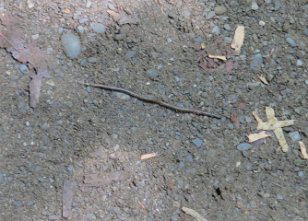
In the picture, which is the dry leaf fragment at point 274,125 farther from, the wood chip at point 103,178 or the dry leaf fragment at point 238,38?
the wood chip at point 103,178

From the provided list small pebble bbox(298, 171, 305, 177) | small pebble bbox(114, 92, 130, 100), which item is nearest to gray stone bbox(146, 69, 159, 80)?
small pebble bbox(114, 92, 130, 100)

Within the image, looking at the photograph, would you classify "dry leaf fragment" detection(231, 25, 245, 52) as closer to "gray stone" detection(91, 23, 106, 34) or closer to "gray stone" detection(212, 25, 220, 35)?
"gray stone" detection(212, 25, 220, 35)

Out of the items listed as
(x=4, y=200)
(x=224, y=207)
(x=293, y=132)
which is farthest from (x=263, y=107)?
(x=4, y=200)

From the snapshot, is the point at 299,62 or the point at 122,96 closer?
the point at 122,96

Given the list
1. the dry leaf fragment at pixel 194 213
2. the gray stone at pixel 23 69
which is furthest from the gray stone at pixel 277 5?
the gray stone at pixel 23 69

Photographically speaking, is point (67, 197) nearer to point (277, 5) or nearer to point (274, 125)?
point (274, 125)

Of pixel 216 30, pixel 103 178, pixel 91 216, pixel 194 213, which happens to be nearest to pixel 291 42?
pixel 216 30

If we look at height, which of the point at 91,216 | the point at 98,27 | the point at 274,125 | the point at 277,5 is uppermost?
the point at 277,5
